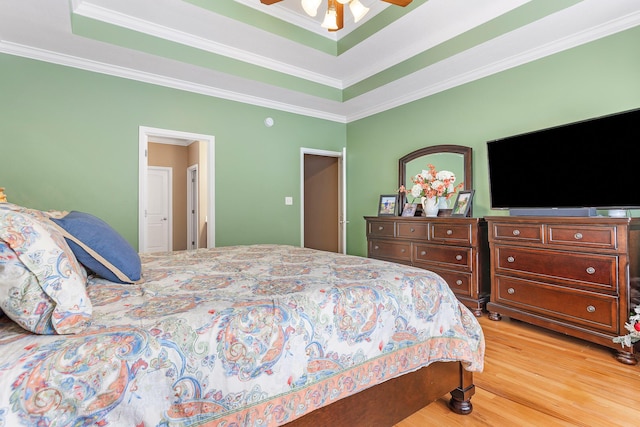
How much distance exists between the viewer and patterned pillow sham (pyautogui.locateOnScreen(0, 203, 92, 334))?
84 centimetres

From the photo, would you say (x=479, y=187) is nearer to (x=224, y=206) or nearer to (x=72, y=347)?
(x=224, y=206)

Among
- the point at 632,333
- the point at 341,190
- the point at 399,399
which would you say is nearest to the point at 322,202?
the point at 341,190

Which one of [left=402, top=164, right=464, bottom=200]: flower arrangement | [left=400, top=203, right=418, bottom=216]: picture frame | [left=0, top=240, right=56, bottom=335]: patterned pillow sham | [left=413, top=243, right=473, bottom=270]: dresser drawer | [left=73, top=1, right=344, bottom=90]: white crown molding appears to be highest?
[left=73, top=1, right=344, bottom=90]: white crown molding

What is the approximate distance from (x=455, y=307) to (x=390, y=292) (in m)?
0.43

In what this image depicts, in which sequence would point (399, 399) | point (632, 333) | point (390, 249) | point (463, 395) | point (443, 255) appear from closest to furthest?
point (399, 399) < point (463, 395) < point (632, 333) < point (443, 255) < point (390, 249)

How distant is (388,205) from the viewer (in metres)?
4.15

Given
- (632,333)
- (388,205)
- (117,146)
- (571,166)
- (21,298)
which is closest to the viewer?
(21,298)

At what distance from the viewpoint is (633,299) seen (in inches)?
87.5

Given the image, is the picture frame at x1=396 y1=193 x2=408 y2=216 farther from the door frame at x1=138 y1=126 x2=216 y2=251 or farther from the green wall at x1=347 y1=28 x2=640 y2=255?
the door frame at x1=138 y1=126 x2=216 y2=251

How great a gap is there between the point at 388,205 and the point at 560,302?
6.89 feet

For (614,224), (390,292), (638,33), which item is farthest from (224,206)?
(638,33)

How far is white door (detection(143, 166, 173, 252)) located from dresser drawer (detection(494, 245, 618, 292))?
587 centimetres

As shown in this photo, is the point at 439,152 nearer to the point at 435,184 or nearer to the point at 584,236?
the point at 435,184

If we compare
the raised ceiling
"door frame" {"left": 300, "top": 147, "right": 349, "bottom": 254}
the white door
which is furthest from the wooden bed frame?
the white door
